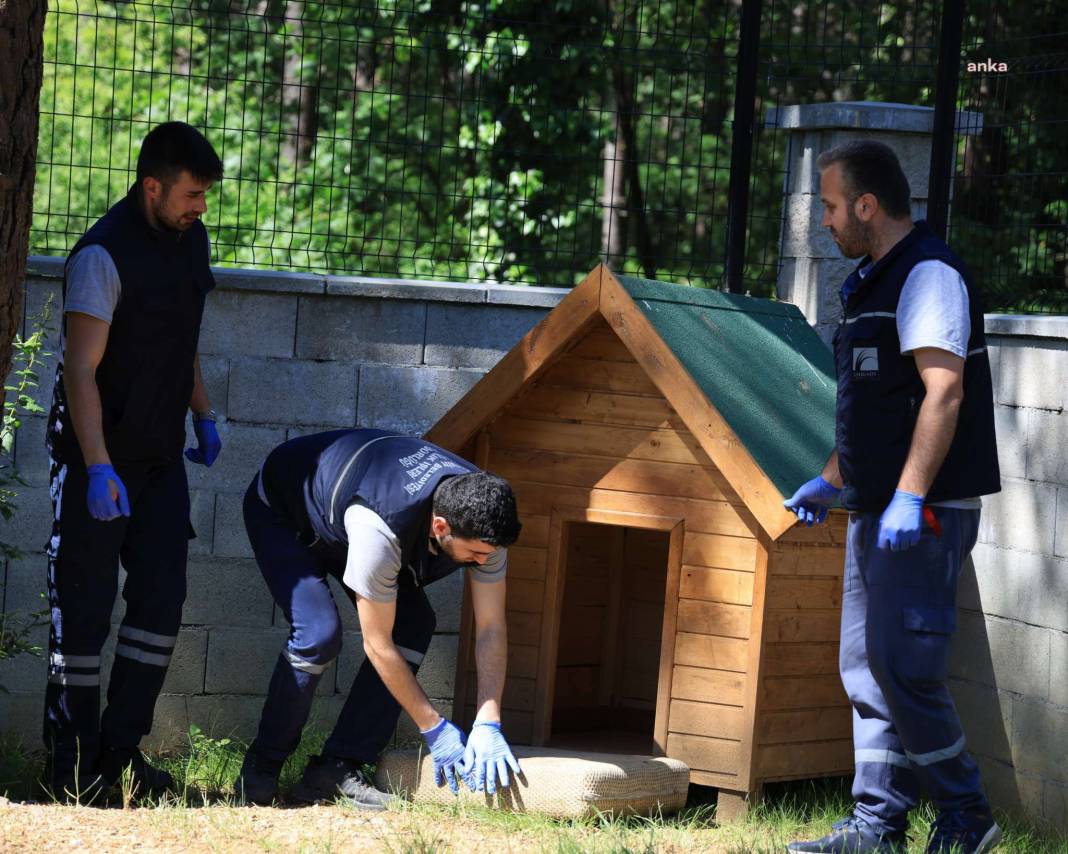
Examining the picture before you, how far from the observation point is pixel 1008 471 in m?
4.22

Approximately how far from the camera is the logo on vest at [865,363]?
343 centimetres

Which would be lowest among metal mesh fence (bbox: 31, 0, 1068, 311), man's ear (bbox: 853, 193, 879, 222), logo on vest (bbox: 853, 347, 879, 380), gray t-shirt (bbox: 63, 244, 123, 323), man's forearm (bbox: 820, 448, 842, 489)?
man's forearm (bbox: 820, 448, 842, 489)

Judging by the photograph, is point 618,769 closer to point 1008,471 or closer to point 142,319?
point 1008,471

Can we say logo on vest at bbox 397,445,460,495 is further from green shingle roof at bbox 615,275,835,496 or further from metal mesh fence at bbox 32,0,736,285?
metal mesh fence at bbox 32,0,736,285

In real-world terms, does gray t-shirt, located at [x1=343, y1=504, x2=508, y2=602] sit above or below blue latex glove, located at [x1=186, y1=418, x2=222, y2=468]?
below

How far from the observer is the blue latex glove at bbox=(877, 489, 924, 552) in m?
3.28

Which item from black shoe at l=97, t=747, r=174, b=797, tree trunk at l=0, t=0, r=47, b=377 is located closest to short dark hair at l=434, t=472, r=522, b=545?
tree trunk at l=0, t=0, r=47, b=377

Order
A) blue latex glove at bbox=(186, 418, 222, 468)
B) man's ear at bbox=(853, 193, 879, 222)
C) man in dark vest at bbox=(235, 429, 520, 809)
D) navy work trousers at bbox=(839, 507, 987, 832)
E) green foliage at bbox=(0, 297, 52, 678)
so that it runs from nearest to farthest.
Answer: navy work trousers at bbox=(839, 507, 987, 832), man's ear at bbox=(853, 193, 879, 222), man in dark vest at bbox=(235, 429, 520, 809), green foliage at bbox=(0, 297, 52, 678), blue latex glove at bbox=(186, 418, 222, 468)

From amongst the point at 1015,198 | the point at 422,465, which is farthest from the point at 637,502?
the point at 1015,198

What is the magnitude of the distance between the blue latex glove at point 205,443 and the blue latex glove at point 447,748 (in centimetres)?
122

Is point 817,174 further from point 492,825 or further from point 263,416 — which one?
point 492,825

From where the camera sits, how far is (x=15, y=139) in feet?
9.88

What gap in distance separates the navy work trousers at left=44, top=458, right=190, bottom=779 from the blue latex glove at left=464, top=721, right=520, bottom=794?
3.14 ft

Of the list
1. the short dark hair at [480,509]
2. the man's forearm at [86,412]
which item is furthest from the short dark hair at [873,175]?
the man's forearm at [86,412]
